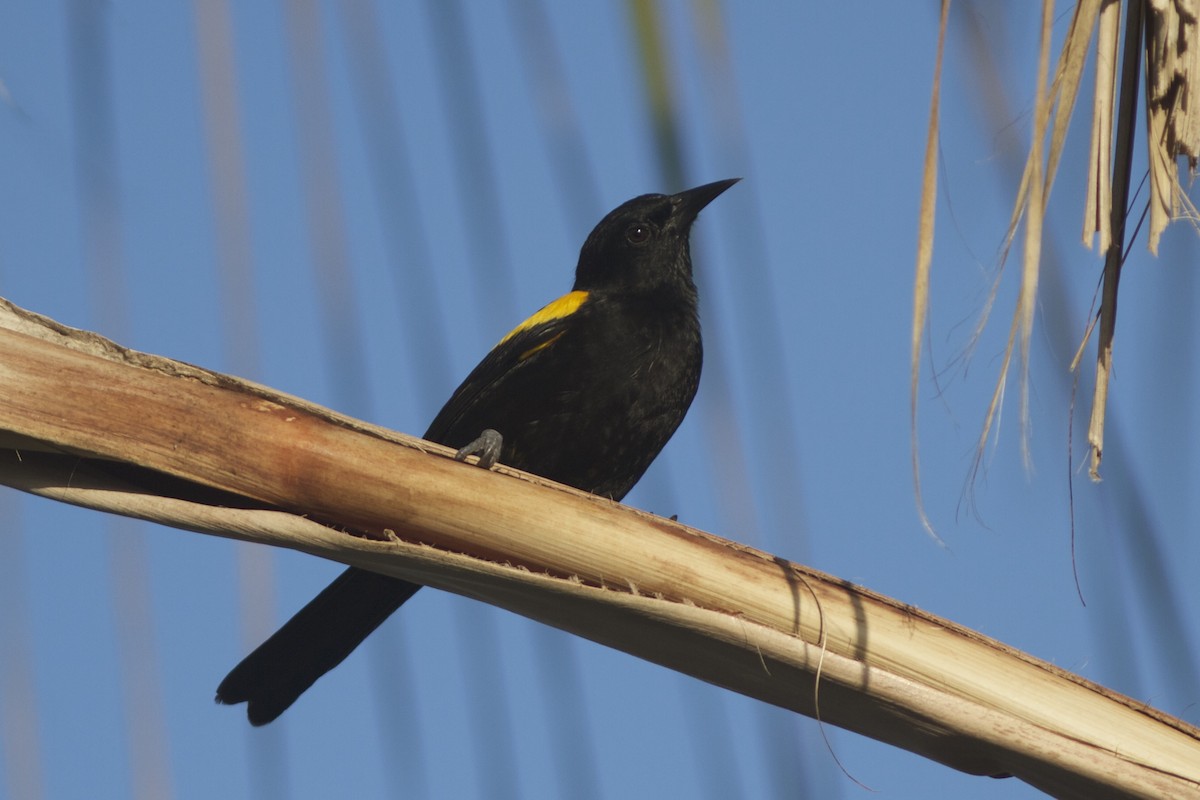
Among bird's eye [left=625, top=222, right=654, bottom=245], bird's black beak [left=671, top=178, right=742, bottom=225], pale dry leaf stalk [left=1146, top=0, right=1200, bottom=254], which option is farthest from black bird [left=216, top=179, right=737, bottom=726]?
pale dry leaf stalk [left=1146, top=0, right=1200, bottom=254]

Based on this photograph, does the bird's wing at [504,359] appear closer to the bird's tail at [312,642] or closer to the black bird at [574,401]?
the black bird at [574,401]

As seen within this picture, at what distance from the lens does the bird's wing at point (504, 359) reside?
4.07 meters

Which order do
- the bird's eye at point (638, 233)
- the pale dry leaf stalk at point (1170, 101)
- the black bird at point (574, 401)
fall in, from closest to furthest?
the pale dry leaf stalk at point (1170, 101) → the black bird at point (574, 401) → the bird's eye at point (638, 233)

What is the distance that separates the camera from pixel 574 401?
384cm

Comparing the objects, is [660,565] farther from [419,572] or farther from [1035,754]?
[1035,754]

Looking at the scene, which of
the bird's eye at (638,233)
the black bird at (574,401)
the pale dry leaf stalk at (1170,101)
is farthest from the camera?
the bird's eye at (638,233)

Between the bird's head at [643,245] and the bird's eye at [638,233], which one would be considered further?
the bird's eye at [638,233]

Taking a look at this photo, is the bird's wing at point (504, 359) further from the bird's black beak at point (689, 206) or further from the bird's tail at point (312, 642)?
the bird's tail at point (312, 642)

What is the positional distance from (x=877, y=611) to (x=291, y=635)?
88.4 inches

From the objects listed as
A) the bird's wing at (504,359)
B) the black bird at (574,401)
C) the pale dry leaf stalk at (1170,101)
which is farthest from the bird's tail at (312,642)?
the pale dry leaf stalk at (1170,101)

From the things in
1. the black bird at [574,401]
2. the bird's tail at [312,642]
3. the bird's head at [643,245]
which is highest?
the bird's head at [643,245]

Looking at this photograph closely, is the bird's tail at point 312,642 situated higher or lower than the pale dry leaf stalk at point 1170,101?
lower

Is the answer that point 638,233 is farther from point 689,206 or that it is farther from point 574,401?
Answer: point 574,401

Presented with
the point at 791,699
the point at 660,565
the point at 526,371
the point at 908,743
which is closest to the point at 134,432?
the point at 660,565
